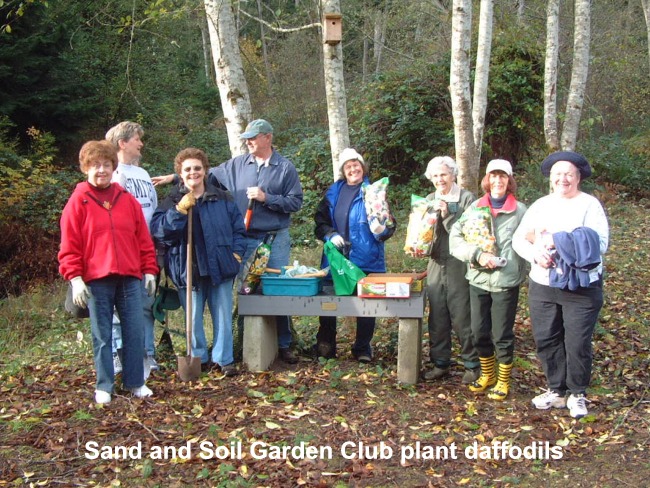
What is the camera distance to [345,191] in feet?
18.7

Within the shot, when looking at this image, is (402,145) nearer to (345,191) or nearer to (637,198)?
(637,198)

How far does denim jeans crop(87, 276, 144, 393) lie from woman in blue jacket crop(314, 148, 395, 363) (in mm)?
1650

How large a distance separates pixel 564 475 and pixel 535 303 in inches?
49.7

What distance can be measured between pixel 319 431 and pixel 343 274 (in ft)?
4.68

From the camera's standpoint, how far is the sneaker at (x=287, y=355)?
5.87 m

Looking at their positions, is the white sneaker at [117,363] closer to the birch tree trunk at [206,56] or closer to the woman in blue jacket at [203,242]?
the woman in blue jacket at [203,242]

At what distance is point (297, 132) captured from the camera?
18750mm

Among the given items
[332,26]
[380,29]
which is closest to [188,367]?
[332,26]

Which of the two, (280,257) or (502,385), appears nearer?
(502,385)

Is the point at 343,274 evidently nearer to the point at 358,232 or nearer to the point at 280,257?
the point at 358,232

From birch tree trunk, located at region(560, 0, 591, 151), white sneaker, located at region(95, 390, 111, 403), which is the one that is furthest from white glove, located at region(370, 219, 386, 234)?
birch tree trunk, located at region(560, 0, 591, 151)

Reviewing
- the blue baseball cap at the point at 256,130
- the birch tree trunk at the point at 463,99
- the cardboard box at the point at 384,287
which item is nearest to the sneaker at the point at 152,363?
the cardboard box at the point at 384,287

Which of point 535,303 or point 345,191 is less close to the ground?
point 345,191

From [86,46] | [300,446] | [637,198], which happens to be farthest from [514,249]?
[86,46]
